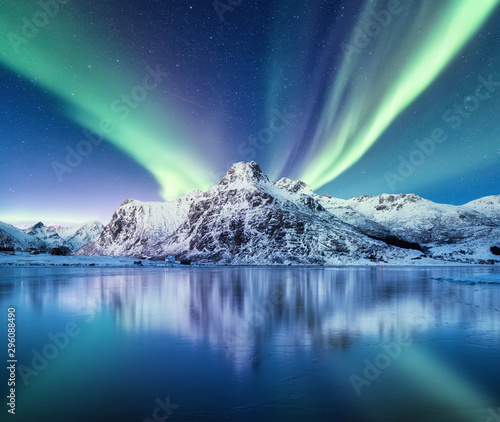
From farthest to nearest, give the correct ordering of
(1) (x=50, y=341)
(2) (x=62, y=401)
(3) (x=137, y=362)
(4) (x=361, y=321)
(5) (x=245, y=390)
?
(4) (x=361, y=321), (1) (x=50, y=341), (3) (x=137, y=362), (5) (x=245, y=390), (2) (x=62, y=401)

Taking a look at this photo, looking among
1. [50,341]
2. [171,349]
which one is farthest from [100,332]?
[171,349]

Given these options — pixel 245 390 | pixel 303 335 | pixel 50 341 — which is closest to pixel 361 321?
pixel 303 335

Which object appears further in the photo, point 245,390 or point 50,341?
point 50,341

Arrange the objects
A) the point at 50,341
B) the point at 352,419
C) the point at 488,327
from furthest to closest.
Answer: the point at 488,327
the point at 50,341
the point at 352,419

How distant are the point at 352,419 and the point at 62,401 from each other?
6.98 metres

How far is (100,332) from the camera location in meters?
18.9

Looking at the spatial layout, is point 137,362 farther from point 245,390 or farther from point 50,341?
point 50,341

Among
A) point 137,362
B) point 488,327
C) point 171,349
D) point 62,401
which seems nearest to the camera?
point 62,401

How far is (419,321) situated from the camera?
22047 mm

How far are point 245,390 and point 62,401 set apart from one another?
15.0 ft

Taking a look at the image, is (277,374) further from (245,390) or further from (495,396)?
(495,396)

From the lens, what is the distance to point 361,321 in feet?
71.6

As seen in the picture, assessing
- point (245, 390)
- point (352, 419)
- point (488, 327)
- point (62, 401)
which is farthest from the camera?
point (488, 327)

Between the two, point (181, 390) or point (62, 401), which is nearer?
point (62, 401)
